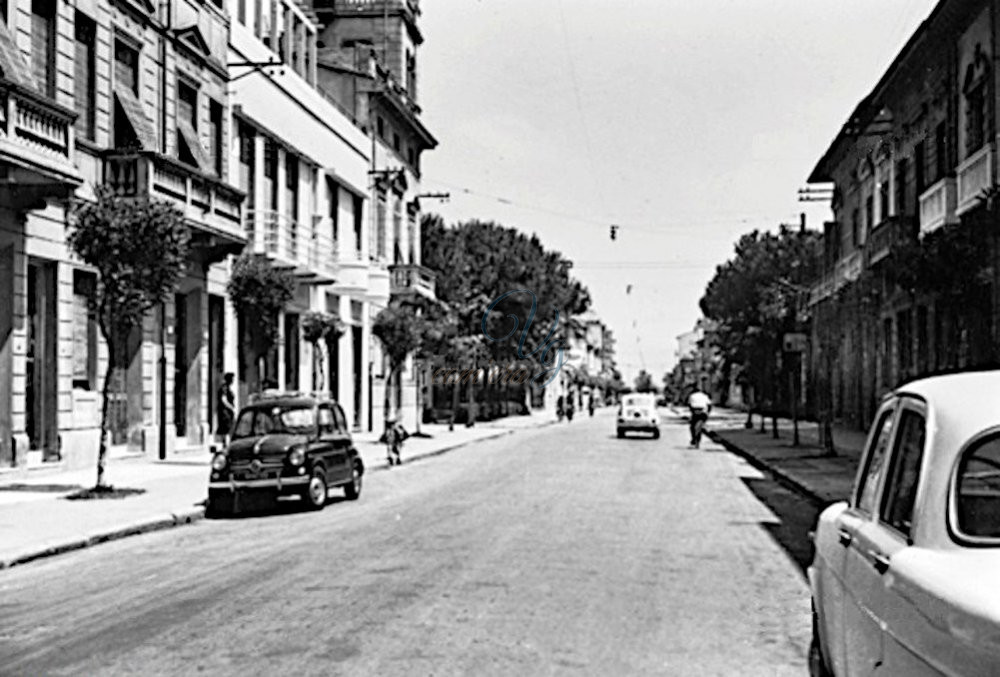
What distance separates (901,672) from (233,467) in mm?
13725

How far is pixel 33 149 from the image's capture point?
19047 mm

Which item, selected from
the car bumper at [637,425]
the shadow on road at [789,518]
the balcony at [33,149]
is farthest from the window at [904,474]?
the car bumper at [637,425]

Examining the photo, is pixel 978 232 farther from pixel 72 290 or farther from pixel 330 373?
pixel 330 373

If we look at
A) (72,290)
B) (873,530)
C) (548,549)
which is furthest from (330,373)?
(873,530)

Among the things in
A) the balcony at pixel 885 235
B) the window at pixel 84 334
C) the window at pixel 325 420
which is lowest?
the window at pixel 325 420

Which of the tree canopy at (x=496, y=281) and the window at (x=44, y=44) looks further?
the tree canopy at (x=496, y=281)

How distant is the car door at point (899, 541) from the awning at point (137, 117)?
22.0 m

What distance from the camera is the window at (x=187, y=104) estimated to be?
28.3 metres

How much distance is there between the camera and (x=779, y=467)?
25.2m

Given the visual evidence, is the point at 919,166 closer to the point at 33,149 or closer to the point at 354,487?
the point at 354,487

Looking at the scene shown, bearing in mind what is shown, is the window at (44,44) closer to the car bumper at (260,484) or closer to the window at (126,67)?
the window at (126,67)

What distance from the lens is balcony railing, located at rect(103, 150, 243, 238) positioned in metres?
23.9

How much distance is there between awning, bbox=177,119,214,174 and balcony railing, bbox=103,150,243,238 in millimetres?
875

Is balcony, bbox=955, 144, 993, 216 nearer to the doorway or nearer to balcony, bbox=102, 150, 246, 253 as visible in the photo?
balcony, bbox=102, 150, 246, 253
